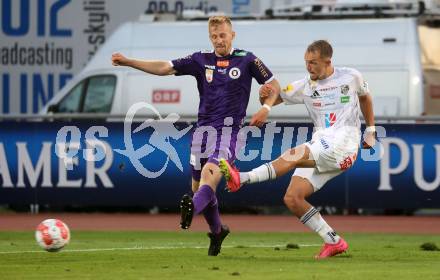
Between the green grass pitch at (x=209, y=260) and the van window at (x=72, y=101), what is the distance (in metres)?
6.05

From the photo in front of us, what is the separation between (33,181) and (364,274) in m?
11.0

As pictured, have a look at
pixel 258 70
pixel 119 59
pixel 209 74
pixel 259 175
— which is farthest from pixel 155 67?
pixel 259 175

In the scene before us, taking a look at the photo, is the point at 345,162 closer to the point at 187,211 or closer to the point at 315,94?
the point at 315,94

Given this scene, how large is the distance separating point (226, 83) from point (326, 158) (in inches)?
46.9

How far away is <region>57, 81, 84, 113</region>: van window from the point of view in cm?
2409

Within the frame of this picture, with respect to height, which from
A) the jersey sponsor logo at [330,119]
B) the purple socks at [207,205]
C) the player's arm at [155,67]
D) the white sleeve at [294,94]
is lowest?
the purple socks at [207,205]

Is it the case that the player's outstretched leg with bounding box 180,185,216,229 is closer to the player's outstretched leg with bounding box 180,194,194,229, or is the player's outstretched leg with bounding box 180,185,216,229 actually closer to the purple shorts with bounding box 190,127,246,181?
the player's outstretched leg with bounding box 180,194,194,229

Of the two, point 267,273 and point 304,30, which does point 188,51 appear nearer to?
point 304,30

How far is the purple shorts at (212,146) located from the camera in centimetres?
1345

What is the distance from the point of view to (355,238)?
18469 millimetres

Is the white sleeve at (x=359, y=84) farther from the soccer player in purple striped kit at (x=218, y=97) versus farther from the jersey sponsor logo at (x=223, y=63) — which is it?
the jersey sponsor logo at (x=223, y=63)

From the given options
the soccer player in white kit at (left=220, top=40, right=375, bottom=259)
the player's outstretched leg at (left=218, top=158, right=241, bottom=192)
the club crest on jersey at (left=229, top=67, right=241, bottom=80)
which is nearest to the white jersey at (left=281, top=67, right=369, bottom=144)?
the soccer player in white kit at (left=220, top=40, right=375, bottom=259)

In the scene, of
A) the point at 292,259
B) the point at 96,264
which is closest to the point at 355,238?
the point at 292,259

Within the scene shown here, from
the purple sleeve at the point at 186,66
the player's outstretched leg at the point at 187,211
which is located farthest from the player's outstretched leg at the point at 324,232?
the purple sleeve at the point at 186,66
